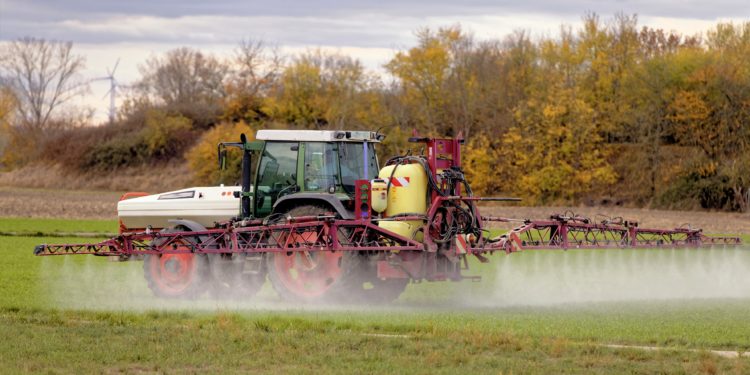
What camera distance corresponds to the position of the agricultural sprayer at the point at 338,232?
1794 centimetres

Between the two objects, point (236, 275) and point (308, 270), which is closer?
point (308, 270)

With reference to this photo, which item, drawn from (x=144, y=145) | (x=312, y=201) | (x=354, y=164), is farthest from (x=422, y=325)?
(x=144, y=145)

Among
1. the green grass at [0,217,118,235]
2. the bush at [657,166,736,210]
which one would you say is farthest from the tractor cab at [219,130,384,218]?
the bush at [657,166,736,210]

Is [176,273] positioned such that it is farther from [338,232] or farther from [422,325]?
[422,325]

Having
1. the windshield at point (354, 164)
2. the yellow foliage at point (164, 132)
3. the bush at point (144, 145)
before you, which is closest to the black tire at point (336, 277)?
the windshield at point (354, 164)

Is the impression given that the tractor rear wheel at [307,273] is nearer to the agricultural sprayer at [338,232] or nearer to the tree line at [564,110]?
the agricultural sprayer at [338,232]

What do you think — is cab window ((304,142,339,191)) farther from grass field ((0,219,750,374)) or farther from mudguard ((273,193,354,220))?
grass field ((0,219,750,374))

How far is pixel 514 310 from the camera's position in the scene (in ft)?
58.3

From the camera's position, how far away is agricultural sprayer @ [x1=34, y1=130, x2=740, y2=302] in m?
17.9

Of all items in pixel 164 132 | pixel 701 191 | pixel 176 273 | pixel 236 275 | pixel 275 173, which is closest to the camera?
pixel 236 275

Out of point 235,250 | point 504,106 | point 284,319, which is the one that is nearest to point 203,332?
point 284,319

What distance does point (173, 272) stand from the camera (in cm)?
1991

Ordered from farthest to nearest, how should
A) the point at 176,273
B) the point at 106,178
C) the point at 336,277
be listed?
the point at 106,178, the point at 176,273, the point at 336,277

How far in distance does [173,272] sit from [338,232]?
3.55m
